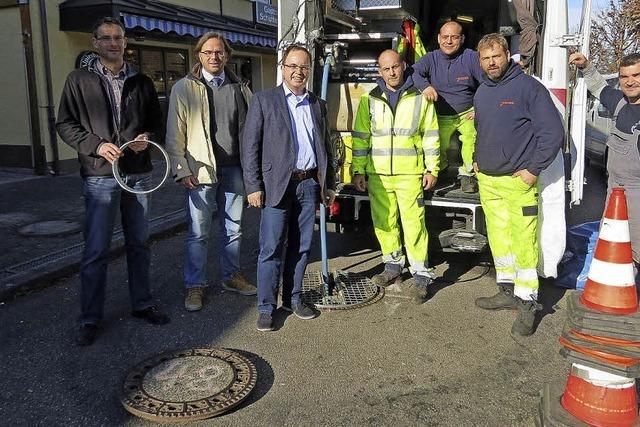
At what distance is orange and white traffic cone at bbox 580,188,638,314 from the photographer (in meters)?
2.64

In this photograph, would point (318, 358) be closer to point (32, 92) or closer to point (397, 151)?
point (397, 151)

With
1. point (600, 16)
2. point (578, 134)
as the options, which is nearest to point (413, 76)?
point (578, 134)

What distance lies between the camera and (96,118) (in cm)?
355

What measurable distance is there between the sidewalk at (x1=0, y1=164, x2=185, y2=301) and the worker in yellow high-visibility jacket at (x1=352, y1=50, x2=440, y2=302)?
8.86ft

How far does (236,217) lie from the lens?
4367 mm

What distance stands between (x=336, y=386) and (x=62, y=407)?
57.3 inches

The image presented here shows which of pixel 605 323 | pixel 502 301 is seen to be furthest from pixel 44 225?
pixel 605 323

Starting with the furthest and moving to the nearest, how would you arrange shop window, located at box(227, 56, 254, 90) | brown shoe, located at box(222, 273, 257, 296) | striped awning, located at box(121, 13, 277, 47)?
shop window, located at box(227, 56, 254, 90) → striped awning, located at box(121, 13, 277, 47) → brown shoe, located at box(222, 273, 257, 296)

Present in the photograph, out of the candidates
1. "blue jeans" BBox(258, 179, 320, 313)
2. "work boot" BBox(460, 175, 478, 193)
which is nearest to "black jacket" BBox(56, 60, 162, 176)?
"blue jeans" BBox(258, 179, 320, 313)

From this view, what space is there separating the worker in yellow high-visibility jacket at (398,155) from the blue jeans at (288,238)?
72 centimetres

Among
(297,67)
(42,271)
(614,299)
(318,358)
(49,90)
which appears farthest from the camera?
(49,90)

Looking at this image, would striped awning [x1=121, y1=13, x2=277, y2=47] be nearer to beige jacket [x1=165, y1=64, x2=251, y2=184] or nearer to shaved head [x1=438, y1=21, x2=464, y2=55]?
beige jacket [x1=165, y1=64, x2=251, y2=184]

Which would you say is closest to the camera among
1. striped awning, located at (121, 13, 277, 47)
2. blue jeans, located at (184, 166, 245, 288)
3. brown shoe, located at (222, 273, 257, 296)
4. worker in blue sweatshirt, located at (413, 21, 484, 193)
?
blue jeans, located at (184, 166, 245, 288)

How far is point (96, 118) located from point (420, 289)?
8.71 ft
